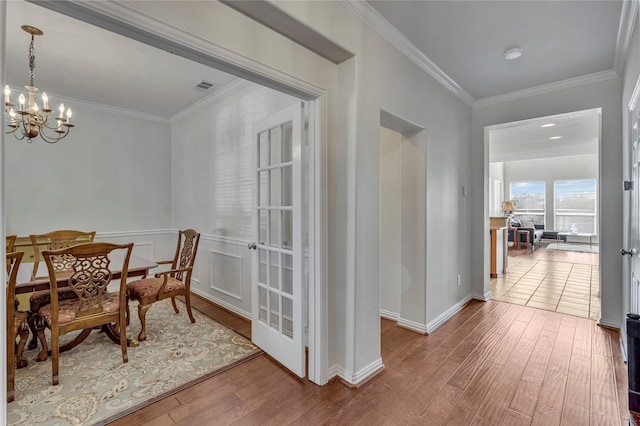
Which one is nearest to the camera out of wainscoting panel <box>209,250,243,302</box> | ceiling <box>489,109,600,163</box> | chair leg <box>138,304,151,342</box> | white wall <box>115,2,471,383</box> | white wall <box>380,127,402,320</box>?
white wall <box>115,2,471,383</box>

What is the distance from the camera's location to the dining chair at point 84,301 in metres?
2.18

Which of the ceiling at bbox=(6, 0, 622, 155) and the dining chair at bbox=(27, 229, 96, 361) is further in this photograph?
the dining chair at bbox=(27, 229, 96, 361)

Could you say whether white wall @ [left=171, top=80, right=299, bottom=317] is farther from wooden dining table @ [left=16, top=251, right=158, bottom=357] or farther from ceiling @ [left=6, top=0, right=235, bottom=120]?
wooden dining table @ [left=16, top=251, right=158, bottom=357]

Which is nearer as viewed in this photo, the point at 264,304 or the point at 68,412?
the point at 68,412

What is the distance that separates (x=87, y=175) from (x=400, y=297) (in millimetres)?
4725

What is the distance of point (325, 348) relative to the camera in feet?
7.07

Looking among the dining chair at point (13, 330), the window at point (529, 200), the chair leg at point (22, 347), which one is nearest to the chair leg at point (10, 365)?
the dining chair at point (13, 330)

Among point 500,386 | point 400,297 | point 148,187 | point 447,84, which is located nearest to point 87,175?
point 148,187

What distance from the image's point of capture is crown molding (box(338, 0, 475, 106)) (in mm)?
2135

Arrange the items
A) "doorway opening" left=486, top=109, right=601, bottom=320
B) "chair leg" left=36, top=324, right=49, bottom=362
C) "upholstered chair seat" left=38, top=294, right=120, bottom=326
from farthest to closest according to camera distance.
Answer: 1. "doorway opening" left=486, top=109, right=601, bottom=320
2. "chair leg" left=36, top=324, right=49, bottom=362
3. "upholstered chair seat" left=38, top=294, right=120, bottom=326

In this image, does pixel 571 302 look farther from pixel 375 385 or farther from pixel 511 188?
pixel 511 188

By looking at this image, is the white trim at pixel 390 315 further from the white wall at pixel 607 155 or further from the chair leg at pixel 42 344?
the chair leg at pixel 42 344

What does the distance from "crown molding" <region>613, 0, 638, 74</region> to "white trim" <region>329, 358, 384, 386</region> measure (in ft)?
10.3

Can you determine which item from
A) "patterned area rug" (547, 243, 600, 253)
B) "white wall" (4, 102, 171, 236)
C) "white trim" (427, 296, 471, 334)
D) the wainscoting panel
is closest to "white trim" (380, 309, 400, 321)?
"white trim" (427, 296, 471, 334)
